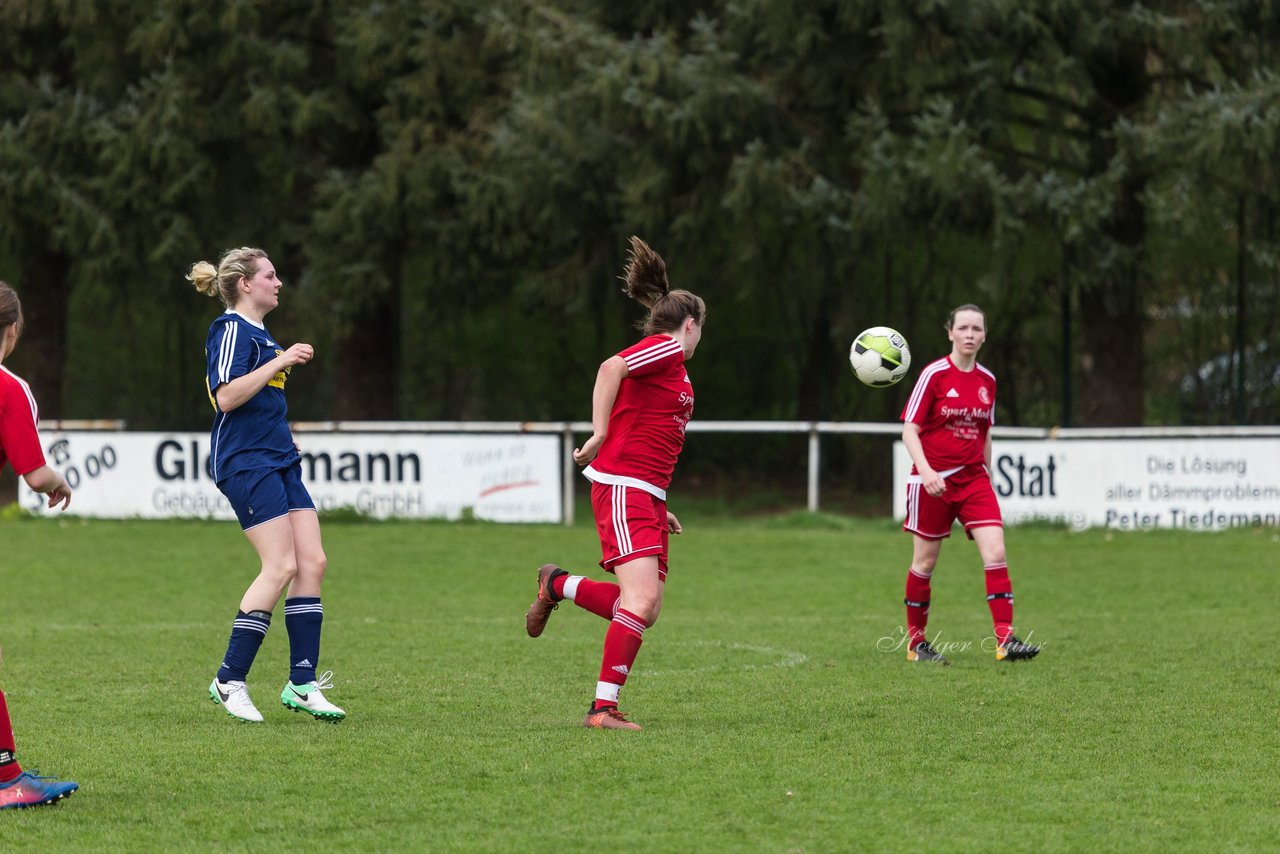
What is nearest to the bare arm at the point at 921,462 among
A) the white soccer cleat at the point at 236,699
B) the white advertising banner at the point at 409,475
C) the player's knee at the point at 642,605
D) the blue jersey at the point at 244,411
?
the player's knee at the point at 642,605

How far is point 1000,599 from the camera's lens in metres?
8.80

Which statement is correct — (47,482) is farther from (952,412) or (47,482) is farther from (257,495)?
(952,412)

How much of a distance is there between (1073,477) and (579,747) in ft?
37.3

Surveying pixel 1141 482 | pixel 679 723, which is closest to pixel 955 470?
pixel 679 723

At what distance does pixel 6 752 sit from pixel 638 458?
Answer: 2.73m

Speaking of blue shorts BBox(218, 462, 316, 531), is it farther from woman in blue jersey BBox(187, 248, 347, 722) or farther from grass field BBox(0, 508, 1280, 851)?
grass field BBox(0, 508, 1280, 851)

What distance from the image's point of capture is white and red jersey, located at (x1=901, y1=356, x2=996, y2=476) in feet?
29.0

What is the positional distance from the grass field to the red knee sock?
47 cm

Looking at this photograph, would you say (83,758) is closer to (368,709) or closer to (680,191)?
(368,709)

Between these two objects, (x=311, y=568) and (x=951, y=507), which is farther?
(x=951, y=507)

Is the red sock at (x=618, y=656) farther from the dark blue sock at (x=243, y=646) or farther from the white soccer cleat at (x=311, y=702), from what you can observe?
the dark blue sock at (x=243, y=646)

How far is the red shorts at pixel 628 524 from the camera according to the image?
6.66 meters

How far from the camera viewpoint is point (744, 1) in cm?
1811

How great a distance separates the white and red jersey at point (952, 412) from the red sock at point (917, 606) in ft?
2.04
